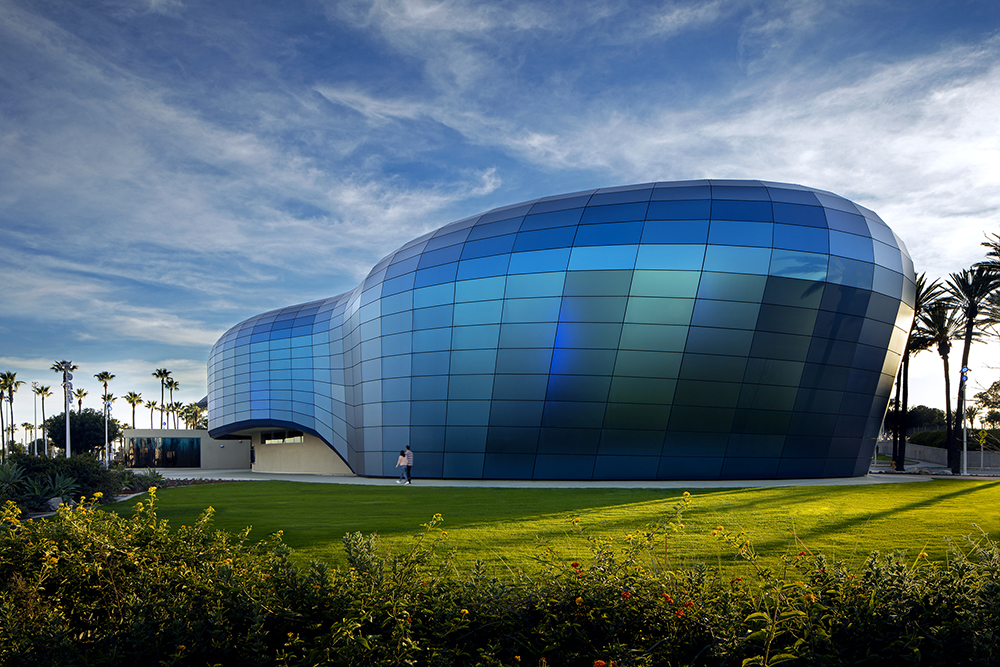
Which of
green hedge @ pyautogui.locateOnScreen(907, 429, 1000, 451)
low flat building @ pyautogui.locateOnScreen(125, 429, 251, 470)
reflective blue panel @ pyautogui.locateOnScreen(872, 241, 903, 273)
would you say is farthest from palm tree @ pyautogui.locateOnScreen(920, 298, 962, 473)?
low flat building @ pyautogui.locateOnScreen(125, 429, 251, 470)

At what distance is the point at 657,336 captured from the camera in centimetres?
2703

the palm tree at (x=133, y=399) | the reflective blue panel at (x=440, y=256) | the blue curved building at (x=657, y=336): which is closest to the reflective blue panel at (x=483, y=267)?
the blue curved building at (x=657, y=336)

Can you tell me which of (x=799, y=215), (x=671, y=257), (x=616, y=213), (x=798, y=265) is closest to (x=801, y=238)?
(x=799, y=215)

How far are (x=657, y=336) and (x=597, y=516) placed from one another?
14089 mm

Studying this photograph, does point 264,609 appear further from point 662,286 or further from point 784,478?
point 784,478

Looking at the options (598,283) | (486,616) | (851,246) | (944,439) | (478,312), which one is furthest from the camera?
(944,439)

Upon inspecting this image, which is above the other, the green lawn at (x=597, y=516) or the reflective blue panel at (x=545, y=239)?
the reflective blue panel at (x=545, y=239)

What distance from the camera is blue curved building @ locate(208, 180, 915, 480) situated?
26906 mm

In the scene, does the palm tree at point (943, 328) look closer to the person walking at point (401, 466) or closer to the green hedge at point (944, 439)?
the green hedge at point (944, 439)

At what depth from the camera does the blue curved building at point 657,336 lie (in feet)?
88.3

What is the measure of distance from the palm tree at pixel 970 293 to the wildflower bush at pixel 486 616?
45868 mm

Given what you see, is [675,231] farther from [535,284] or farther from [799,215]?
[535,284]

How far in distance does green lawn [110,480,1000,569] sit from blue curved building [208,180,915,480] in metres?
5.71

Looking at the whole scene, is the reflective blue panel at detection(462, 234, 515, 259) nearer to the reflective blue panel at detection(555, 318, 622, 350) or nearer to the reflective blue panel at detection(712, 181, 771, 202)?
the reflective blue panel at detection(555, 318, 622, 350)
